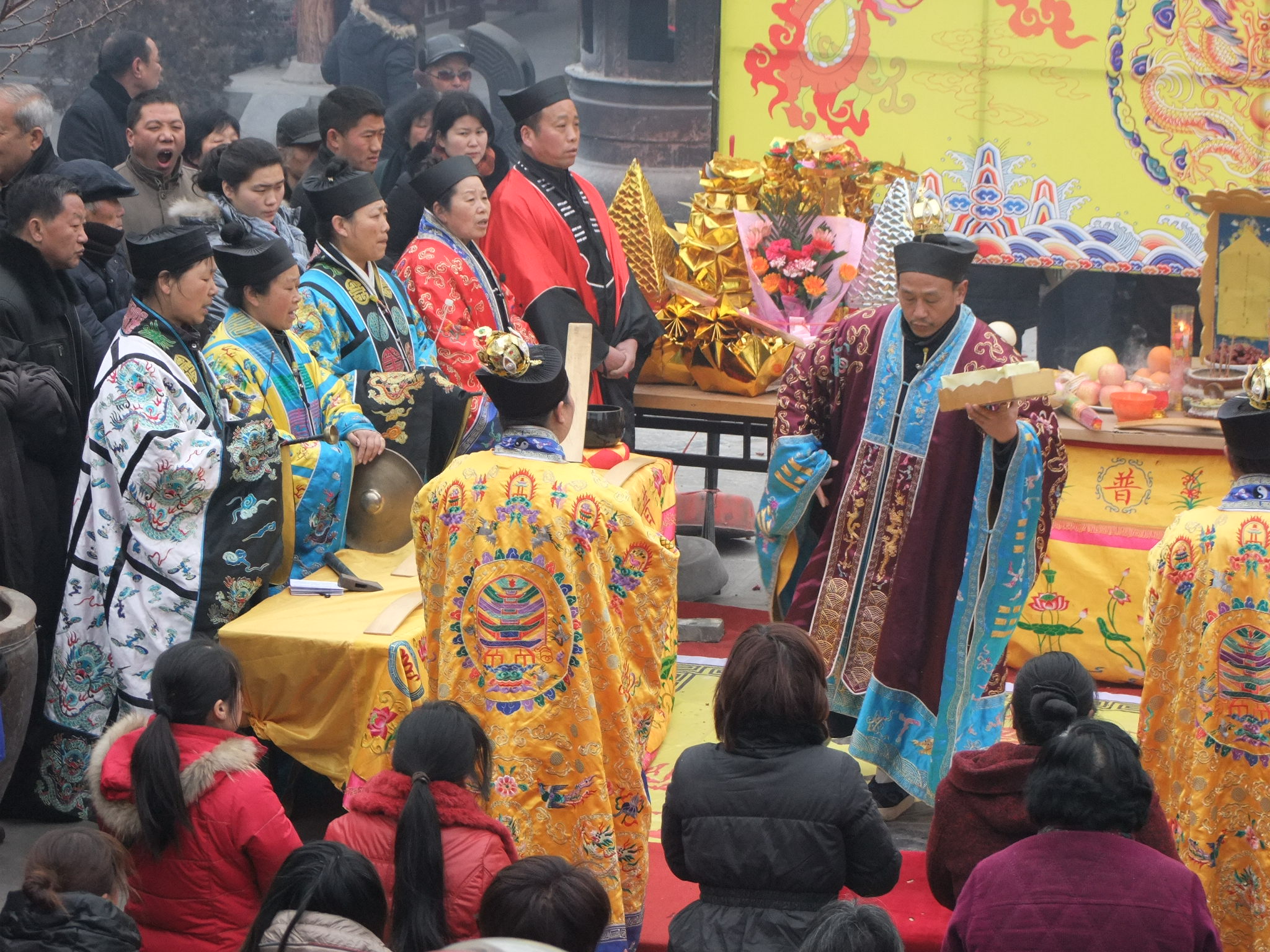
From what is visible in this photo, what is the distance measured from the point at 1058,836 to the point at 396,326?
128 inches

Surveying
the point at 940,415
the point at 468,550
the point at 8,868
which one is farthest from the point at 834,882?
the point at 8,868

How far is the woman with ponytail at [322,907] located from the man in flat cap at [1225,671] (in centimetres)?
203

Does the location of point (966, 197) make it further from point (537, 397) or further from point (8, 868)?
point (8, 868)

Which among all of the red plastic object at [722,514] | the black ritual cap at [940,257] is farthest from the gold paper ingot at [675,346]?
the black ritual cap at [940,257]

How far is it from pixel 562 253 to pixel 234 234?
1708 millimetres

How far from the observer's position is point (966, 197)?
7094 millimetres

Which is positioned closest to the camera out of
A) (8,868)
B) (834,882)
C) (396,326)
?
(834,882)

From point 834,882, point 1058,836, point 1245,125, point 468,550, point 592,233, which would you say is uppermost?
point 1245,125

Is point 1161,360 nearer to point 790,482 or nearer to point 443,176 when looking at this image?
point 790,482

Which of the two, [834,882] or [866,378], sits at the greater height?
[866,378]

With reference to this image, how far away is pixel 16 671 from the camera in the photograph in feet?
11.7

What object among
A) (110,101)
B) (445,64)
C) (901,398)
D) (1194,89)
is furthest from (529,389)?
(445,64)

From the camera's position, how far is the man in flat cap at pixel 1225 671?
3.42 meters

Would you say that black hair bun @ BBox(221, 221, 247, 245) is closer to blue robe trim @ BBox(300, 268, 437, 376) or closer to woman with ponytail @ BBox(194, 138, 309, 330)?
blue robe trim @ BBox(300, 268, 437, 376)
